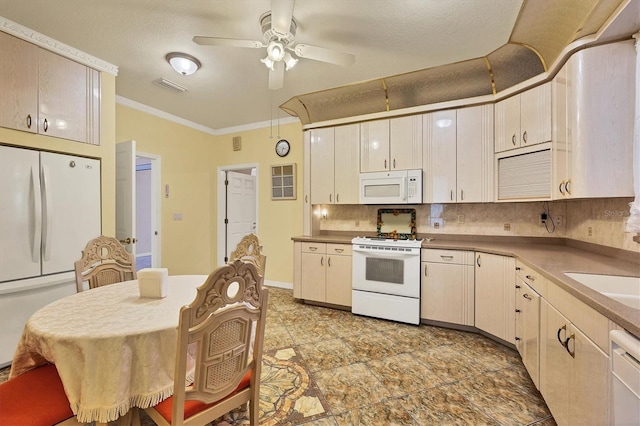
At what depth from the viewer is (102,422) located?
1100mm

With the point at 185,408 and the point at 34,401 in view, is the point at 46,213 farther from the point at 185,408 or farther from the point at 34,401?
the point at 185,408

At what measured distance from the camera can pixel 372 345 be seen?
2.63 m

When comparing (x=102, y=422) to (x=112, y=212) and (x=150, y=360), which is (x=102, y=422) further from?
(x=112, y=212)

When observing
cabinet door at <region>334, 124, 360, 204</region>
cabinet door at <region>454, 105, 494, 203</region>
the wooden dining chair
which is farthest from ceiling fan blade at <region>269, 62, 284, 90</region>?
cabinet door at <region>454, 105, 494, 203</region>

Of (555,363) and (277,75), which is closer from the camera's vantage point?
(555,363)

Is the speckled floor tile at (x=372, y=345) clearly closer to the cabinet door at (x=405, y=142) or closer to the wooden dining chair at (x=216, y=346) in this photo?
the wooden dining chair at (x=216, y=346)

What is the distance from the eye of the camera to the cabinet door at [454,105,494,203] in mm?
2977

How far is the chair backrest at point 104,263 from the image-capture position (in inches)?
77.1

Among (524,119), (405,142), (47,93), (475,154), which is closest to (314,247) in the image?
(405,142)

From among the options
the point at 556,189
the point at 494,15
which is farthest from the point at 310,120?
the point at 556,189

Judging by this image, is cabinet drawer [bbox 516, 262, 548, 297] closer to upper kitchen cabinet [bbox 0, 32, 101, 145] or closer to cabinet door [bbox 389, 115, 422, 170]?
cabinet door [bbox 389, 115, 422, 170]

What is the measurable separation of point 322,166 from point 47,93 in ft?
9.34

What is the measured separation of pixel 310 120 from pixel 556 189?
2.95 meters

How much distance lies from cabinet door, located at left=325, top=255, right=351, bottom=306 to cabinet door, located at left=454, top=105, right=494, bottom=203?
5.06ft
